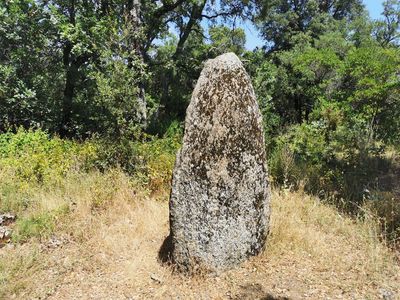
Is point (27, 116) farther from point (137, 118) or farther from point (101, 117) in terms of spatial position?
point (137, 118)

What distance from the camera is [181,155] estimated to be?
3.99m

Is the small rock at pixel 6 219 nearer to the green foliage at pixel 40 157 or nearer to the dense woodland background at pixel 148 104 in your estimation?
the dense woodland background at pixel 148 104

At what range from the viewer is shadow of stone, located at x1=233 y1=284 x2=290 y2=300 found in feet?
11.9

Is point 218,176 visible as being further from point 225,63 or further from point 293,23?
point 293,23

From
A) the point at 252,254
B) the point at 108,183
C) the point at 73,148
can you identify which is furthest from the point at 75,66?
the point at 252,254

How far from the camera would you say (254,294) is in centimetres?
367

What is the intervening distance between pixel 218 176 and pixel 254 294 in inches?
51.3

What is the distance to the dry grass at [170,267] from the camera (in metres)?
3.77

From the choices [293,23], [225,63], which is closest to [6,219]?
[225,63]

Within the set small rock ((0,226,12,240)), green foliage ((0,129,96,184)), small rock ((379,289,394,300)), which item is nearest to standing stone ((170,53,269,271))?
small rock ((379,289,394,300))

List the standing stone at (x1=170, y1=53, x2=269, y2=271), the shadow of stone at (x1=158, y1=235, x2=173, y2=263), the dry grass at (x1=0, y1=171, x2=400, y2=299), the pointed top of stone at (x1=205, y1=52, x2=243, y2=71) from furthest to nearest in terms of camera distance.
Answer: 1. the shadow of stone at (x1=158, y1=235, x2=173, y2=263)
2. the pointed top of stone at (x1=205, y1=52, x2=243, y2=71)
3. the standing stone at (x1=170, y1=53, x2=269, y2=271)
4. the dry grass at (x1=0, y1=171, x2=400, y2=299)

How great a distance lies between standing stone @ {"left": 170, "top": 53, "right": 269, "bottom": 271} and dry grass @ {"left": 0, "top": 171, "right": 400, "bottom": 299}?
1.02 ft

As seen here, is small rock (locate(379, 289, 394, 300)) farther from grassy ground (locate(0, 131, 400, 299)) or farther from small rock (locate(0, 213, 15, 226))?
small rock (locate(0, 213, 15, 226))

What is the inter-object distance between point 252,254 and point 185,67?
32.8 feet
